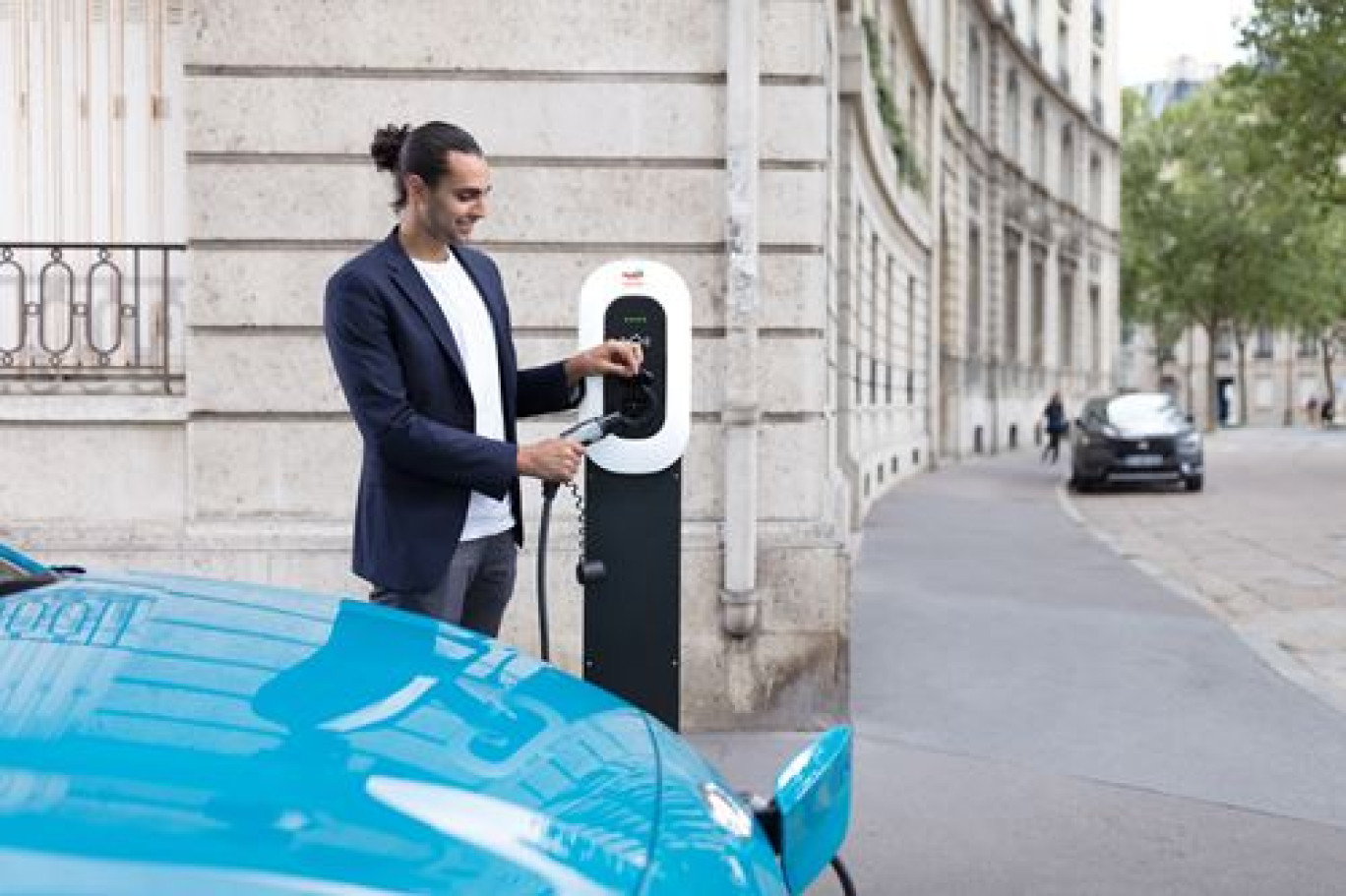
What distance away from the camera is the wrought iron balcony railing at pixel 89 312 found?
6.57m

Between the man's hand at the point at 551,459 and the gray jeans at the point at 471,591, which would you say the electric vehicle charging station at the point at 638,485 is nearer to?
the gray jeans at the point at 471,591

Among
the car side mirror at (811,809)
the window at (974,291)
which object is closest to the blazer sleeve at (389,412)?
the car side mirror at (811,809)

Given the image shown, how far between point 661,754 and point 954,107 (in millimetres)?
Result: 27667

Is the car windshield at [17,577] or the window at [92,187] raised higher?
the window at [92,187]

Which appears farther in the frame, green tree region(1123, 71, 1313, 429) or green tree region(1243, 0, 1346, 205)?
green tree region(1123, 71, 1313, 429)

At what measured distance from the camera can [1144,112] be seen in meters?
59.8

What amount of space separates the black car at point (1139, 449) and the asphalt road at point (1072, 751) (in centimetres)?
1254

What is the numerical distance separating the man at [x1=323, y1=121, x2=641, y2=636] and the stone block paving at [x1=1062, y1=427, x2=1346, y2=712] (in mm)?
4949

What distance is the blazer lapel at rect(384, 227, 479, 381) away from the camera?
3412 millimetres

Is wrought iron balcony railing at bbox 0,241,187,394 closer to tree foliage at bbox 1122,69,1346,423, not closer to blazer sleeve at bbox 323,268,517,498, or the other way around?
blazer sleeve at bbox 323,268,517,498

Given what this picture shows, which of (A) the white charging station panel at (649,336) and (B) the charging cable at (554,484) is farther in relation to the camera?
(A) the white charging station panel at (649,336)

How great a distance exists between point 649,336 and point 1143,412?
21017 mm

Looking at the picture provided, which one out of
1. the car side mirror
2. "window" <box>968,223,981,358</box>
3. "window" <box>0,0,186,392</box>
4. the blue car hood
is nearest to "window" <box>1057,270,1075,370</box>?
"window" <box>968,223,981,358</box>

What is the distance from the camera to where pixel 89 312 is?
6.61m
